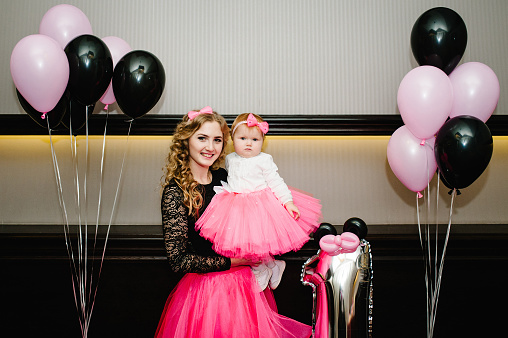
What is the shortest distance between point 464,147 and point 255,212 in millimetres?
1061

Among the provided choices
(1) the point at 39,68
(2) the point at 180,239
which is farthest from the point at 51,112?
(2) the point at 180,239

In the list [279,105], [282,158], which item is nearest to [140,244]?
[282,158]

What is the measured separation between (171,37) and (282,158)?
1246 mm

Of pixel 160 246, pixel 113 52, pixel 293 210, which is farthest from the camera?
pixel 160 246

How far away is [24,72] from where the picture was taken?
1.86 metres

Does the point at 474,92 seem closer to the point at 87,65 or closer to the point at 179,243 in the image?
the point at 179,243

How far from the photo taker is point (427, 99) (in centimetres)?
205

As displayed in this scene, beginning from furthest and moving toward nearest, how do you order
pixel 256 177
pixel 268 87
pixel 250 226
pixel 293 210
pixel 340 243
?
pixel 268 87 < pixel 256 177 < pixel 293 210 < pixel 250 226 < pixel 340 243

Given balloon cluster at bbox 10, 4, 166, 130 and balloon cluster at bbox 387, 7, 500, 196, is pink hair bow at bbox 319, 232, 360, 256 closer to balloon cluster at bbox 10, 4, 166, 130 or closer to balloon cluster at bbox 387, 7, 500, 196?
balloon cluster at bbox 387, 7, 500, 196

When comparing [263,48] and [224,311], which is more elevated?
[263,48]

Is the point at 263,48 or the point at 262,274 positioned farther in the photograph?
the point at 263,48

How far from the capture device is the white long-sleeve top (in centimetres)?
200

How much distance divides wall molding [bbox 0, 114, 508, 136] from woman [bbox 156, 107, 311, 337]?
2.51 ft

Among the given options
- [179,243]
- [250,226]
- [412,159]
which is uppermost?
[412,159]
